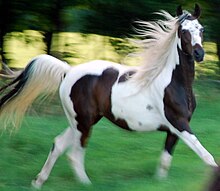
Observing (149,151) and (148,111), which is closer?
(148,111)

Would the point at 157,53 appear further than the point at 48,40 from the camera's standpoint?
No

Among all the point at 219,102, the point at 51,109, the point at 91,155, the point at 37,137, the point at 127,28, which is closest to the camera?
the point at 91,155

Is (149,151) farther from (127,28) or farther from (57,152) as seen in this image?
(127,28)

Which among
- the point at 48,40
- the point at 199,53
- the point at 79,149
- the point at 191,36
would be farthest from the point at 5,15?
the point at 199,53

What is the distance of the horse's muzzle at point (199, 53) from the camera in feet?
20.7

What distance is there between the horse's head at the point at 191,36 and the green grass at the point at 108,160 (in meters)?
1.13

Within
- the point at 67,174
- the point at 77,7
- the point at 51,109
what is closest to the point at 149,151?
the point at 67,174

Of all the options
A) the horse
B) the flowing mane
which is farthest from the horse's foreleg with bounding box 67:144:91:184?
the flowing mane

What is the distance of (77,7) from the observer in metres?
12.5

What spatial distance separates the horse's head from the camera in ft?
20.9

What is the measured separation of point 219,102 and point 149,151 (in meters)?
4.40

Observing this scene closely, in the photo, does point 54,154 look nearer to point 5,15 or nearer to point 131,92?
point 131,92

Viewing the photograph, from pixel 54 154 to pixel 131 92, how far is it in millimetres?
998

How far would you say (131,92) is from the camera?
662 centimetres
